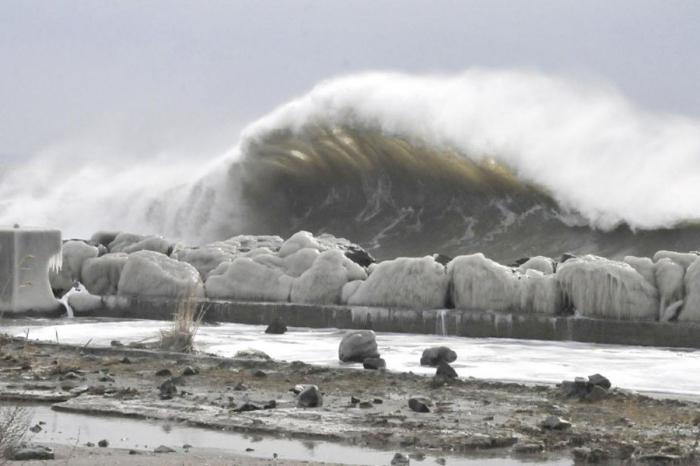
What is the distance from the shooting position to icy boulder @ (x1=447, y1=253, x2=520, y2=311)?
13.2m

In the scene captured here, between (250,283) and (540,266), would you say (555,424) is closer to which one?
(540,266)

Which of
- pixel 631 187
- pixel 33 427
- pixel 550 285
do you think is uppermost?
pixel 631 187

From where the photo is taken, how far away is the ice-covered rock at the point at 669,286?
490 inches

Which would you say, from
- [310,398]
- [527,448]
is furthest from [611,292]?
[527,448]

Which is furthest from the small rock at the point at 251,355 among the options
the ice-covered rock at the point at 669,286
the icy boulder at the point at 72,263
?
the icy boulder at the point at 72,263

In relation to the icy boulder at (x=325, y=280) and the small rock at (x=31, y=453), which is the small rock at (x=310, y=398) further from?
the icy boulder at (x=325, y=280)

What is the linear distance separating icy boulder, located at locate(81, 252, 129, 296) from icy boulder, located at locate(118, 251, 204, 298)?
0.32 m

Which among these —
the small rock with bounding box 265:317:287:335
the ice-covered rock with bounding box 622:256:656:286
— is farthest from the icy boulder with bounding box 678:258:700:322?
the small rock with bounding box 265:317:287:335

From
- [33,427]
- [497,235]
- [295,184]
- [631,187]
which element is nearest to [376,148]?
[295,184]

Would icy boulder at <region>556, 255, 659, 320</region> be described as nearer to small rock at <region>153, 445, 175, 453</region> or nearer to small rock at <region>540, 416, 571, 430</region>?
small rock at <region>540, 416, 571, 430</region>

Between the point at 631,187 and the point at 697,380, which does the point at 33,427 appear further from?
the point at 631,187

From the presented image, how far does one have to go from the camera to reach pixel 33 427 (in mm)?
7199

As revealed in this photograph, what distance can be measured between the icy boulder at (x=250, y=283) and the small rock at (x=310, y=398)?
654 cm

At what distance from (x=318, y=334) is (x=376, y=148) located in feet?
46.7
